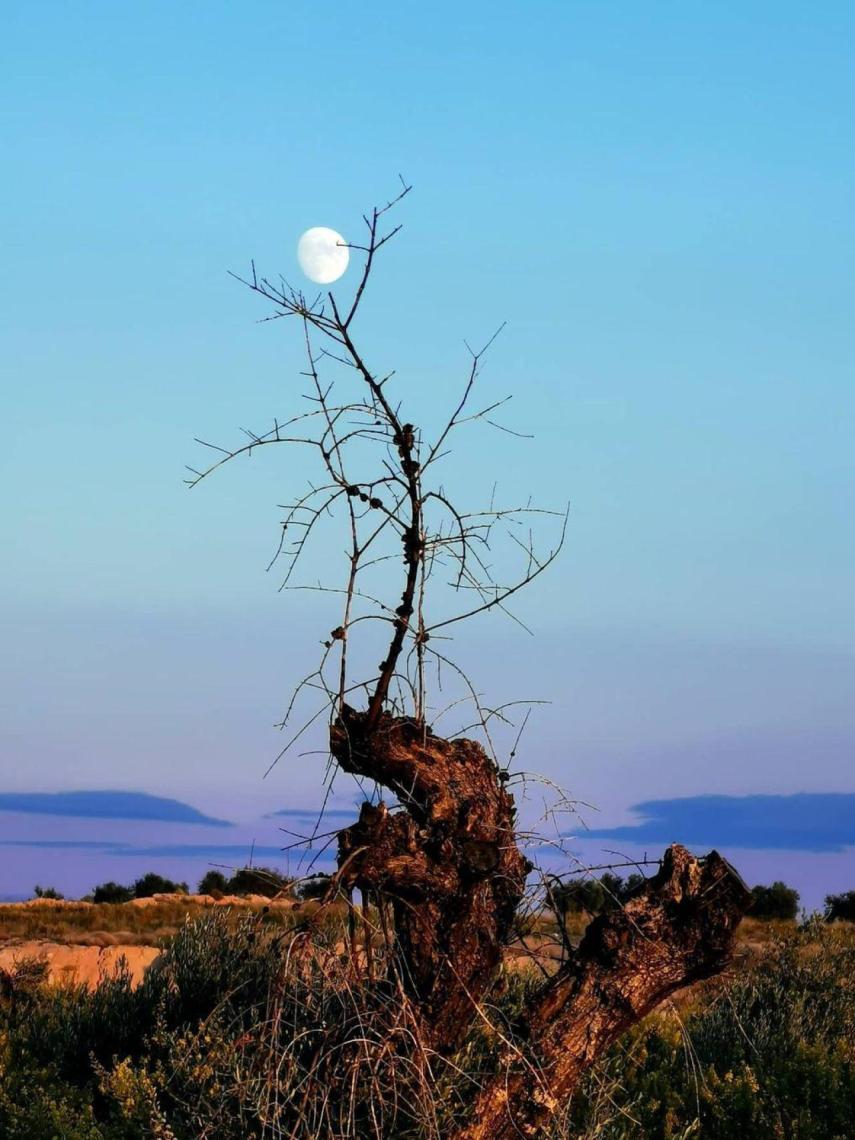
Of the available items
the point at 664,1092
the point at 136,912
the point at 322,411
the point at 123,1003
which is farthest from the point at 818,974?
the point at 136,912

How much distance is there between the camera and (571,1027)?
20.8ft

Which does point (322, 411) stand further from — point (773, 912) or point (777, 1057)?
point (773, 912)

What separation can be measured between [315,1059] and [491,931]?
1.05 metres

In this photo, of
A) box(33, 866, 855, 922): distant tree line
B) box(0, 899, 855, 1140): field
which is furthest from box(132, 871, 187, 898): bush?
box(0, 899, 855, 1140): field

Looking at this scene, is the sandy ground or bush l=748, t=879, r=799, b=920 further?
bush l=748, t=879, r=799, b=920

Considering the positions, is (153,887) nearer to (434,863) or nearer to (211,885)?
(211,885)

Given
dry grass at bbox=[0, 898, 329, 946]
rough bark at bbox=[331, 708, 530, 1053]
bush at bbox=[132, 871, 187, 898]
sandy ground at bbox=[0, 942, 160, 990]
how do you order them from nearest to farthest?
rough bark at bbox=[331, 708, 530, 1053] → sandy ground at bbox=[0, 942, 160, 990] → dry grass at bbox=[0, 898, 329, 946] → bush at bbox=[132, 871, 187, 898]

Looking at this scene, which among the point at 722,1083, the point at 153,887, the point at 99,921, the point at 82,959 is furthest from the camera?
the point at 153,887

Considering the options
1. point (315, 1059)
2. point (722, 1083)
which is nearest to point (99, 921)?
point (722, 1083)

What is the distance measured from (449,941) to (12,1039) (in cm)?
509

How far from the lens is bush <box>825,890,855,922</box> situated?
101 feet

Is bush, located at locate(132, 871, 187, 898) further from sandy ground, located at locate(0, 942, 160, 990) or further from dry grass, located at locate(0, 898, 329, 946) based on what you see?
sandy ground, located at locate(0, 942, 160, 990)

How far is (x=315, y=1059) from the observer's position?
240 inches

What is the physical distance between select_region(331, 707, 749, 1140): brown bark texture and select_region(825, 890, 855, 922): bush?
26383 millimetres
